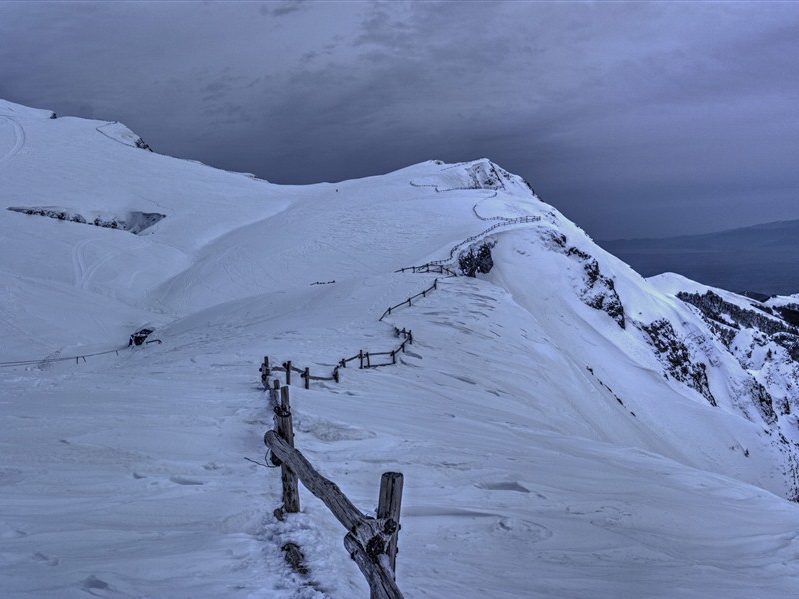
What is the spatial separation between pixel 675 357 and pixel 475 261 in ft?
51.6

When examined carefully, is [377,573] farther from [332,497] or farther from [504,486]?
[504,486]

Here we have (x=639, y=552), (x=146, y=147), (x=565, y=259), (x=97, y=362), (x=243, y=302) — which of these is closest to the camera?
(x=639, y=552)

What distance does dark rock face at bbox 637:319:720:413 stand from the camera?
3703 centimetres

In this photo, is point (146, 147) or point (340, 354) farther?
point (146, 147)

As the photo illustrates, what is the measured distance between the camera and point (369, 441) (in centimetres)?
891

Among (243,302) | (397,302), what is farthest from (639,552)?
(243,302)

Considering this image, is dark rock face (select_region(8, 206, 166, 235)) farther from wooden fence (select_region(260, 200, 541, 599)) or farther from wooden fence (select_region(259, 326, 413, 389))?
wooden fence (select_region(260, 200, 541, 599))

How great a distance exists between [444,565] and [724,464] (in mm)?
29000

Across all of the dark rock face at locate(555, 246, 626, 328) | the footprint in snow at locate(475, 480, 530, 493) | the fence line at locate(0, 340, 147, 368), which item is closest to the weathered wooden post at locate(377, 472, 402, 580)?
the footprint in snow at locate(475, 480, 530, 493)

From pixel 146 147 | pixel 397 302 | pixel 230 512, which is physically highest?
pixel 146 147

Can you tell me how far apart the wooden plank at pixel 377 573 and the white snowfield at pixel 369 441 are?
0.89 meters

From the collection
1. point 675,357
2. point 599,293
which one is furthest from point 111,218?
point 675,357

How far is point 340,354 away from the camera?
584 inches

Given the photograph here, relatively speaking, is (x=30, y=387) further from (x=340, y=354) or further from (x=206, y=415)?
(x=340, y=354)
